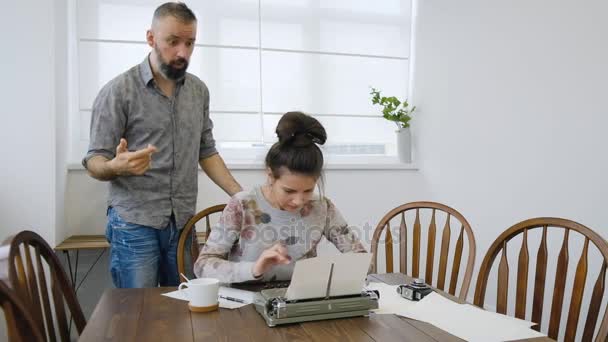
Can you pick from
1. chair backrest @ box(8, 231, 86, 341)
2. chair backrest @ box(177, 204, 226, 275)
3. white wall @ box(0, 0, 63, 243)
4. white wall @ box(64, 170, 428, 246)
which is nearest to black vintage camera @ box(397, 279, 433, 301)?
chair backrest @ box(177, 204, 226, 275)

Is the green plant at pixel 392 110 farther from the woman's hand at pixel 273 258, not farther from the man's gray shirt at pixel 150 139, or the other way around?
the woman's hand at pixel 273 258

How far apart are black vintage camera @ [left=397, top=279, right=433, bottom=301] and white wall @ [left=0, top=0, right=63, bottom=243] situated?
1.63m

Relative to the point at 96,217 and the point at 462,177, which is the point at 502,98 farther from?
the point at 96,217

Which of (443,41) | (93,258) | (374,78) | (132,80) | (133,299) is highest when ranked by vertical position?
(443,41)

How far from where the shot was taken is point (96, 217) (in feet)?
8.05

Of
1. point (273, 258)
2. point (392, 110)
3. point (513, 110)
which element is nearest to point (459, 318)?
point (273, 258)

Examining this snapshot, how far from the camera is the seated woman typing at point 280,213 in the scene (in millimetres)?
1367

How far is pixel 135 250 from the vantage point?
1.68m

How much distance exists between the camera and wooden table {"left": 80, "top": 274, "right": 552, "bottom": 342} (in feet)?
3.19

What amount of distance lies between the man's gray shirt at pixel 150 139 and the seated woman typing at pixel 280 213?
42 centimetres

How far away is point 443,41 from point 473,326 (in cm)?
216

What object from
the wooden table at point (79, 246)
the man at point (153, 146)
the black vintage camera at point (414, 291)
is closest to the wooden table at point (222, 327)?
the black vintage camera at point (414, 291)

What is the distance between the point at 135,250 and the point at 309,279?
853 mm

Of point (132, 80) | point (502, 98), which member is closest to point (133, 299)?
point (132, 80)
